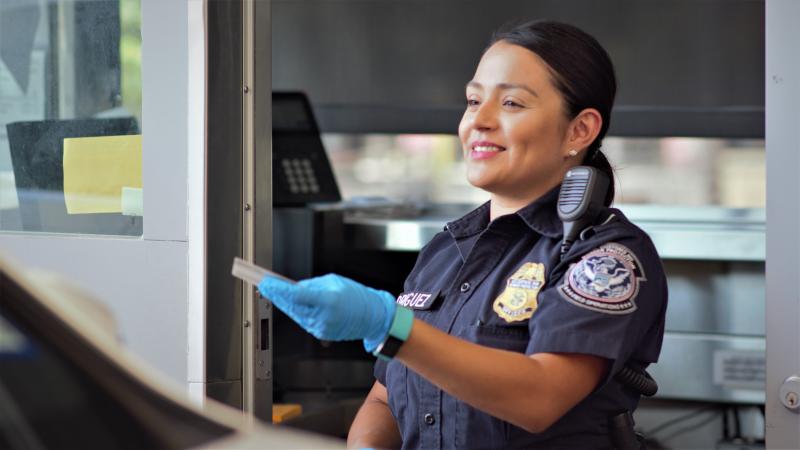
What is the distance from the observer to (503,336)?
1636 millimetres

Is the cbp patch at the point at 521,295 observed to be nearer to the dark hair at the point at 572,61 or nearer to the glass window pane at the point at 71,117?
the dark hair at the point at 572,61

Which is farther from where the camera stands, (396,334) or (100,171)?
(100,171)

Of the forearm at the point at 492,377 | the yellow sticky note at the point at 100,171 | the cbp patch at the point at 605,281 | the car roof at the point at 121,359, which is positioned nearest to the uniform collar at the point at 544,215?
the cbp patch at the point at 605,281

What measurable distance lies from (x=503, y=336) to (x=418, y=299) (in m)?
0.21

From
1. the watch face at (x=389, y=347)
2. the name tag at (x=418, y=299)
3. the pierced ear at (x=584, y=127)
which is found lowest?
the watch face at (x=389, y=347)

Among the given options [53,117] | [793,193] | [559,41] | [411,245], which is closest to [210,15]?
[53,117]

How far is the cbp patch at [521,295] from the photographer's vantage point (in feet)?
5.35

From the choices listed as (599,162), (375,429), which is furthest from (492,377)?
(599,162)

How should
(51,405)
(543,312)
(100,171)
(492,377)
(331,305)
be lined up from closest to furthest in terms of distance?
1. (51,405)
2. (331,305)
3. (492,377)
4. (543,312)
5. (100,171)

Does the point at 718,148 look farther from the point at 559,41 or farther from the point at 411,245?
the point at 559,41

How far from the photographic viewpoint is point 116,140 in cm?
222

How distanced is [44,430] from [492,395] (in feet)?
2.12

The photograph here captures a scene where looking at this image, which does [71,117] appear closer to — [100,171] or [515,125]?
[100,171]

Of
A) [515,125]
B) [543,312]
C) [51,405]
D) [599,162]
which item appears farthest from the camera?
[599,162]
